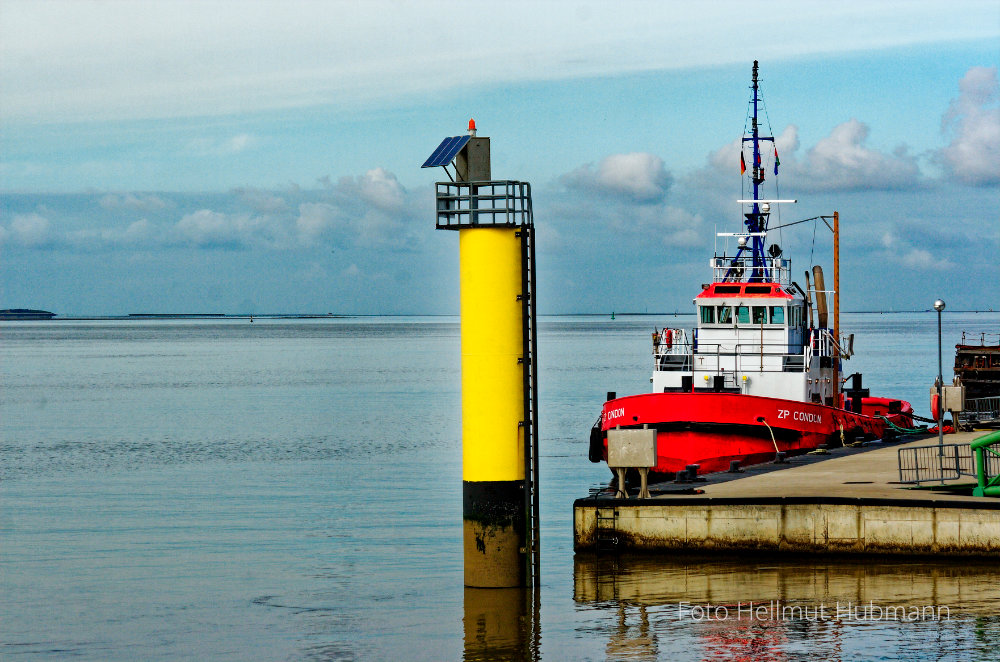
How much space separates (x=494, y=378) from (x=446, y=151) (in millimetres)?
3385

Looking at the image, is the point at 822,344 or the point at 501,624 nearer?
the point at 501,624

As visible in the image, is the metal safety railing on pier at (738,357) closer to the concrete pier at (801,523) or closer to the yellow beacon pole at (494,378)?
the concrete pier at (801,523)

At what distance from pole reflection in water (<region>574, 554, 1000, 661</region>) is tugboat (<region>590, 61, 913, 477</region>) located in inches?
312

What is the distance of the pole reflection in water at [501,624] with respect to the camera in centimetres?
1741

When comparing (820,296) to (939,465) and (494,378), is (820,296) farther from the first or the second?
(494,378)

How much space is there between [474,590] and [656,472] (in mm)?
14014

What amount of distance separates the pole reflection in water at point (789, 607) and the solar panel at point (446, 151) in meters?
6.98

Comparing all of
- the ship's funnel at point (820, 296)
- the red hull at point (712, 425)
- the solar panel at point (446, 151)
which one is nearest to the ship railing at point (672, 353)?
the red hull at point (712, 425)

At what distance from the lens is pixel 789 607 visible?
1895 centimetres

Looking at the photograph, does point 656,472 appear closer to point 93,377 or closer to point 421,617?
point 421,617

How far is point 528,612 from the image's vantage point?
18.9m

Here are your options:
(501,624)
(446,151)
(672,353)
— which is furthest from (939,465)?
(446,151)

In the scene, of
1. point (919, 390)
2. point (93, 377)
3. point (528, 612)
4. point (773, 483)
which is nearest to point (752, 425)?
point (773, 483)

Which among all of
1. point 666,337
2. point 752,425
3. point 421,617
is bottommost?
point 421,617
